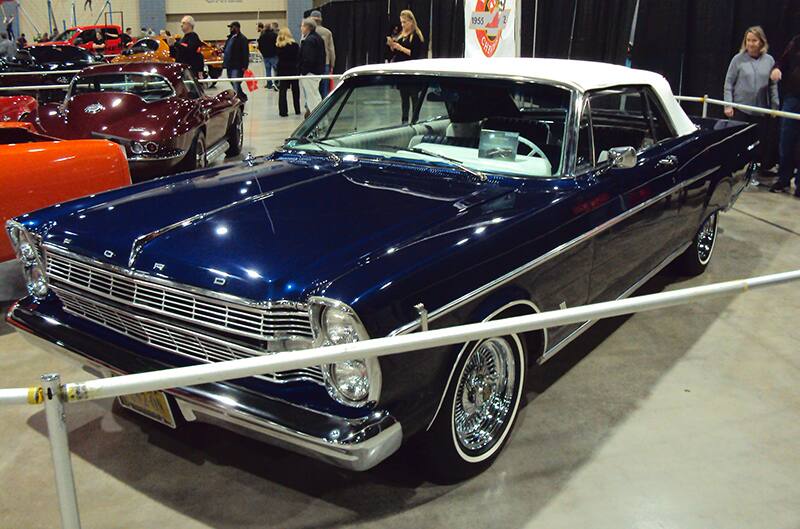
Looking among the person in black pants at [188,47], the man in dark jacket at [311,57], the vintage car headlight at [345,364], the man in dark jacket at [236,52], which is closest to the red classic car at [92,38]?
the man in dark jacket at [236,52]

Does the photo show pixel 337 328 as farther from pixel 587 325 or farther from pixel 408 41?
pixel 408 41

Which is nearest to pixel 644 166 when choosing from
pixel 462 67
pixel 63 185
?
pixel 462 67

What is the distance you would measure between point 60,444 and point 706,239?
4.59m

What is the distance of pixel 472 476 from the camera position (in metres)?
2.94

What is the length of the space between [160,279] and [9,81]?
12.6m

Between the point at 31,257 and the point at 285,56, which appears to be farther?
the point at 285,56

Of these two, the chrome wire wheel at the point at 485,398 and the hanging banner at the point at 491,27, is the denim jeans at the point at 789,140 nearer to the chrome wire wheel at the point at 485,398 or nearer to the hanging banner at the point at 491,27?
the hanging banner at the point at 491,27

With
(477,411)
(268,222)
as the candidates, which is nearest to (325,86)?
(268,222)

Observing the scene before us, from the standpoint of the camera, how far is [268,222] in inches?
113

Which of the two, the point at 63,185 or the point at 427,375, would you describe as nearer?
the point at 427,375

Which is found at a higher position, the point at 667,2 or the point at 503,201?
the point at 667,2

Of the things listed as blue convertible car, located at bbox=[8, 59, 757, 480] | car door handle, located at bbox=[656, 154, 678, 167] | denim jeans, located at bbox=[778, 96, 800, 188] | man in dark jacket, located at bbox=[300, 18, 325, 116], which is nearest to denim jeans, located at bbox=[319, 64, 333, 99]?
man in dark jacket, located at bbox=[300, 18, 325, 116]

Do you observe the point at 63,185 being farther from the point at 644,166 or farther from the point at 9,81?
the point at 9,81

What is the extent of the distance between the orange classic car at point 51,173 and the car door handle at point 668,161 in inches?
127
